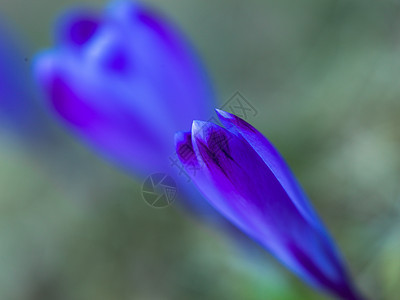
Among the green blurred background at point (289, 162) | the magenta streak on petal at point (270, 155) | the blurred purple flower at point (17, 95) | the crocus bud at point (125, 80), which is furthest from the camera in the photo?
the blurred purple flower at point (17, 95)

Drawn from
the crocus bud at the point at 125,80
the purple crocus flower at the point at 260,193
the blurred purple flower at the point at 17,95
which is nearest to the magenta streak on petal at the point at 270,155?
the purple crocus flower at the point at 260,193

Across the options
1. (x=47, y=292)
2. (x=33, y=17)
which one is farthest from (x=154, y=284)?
(x=33, y=17)

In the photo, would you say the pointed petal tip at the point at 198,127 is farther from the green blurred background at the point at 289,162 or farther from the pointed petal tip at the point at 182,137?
the green blurred background at the point at 289,162

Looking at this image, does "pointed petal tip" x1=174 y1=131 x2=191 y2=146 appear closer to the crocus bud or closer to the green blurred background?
the crocus bud

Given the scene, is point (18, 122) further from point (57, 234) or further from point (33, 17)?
point (33, 17)

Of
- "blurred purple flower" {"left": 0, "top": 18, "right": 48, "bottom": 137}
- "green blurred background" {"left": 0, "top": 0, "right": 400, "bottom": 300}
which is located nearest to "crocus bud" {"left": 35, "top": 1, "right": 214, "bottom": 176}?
"green blurred background" {"left": 0, "top": 0, "right": 400, "bottom": 300}
